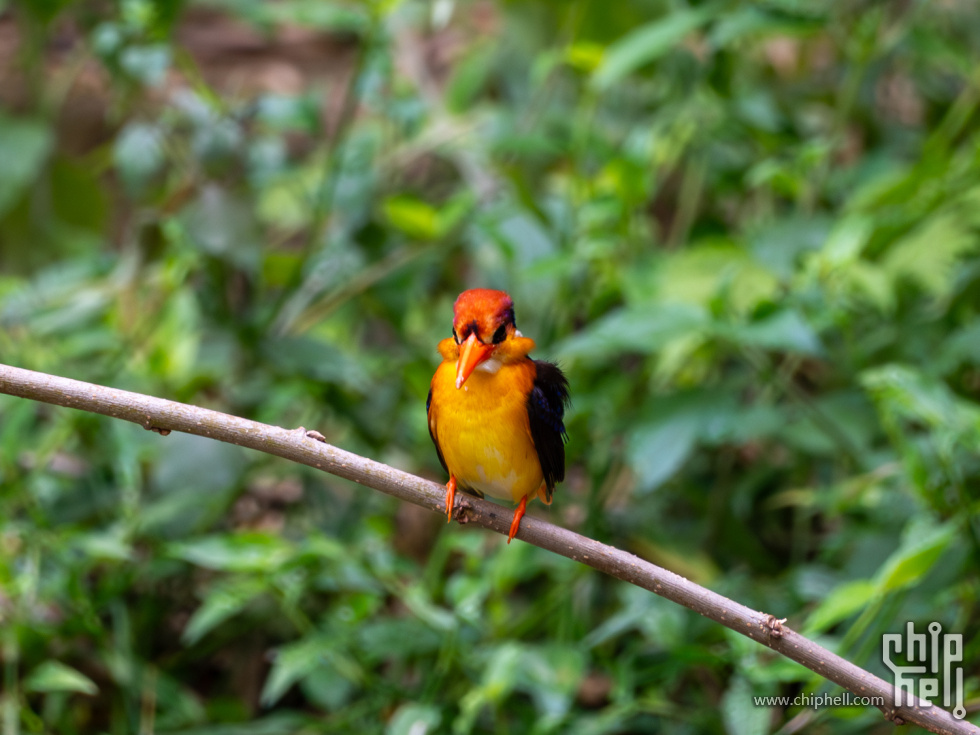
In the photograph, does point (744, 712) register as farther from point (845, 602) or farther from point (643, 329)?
point (643, 329)

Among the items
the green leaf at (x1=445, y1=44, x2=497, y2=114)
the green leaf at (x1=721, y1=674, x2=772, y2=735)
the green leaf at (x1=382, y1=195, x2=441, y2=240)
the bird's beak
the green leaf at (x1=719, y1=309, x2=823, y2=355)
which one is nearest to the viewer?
the bird's beak

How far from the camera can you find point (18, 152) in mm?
4246

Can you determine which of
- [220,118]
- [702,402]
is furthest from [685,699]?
[220,118]

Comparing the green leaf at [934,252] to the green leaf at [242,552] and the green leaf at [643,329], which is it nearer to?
the green leaf at [643,329]

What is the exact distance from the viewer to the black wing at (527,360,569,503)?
2127 mm

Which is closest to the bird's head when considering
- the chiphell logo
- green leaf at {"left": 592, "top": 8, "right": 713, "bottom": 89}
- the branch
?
the branch

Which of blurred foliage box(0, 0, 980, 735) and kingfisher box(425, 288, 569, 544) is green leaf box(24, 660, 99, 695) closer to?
blurred foliage box(0, 0, 980, 735)

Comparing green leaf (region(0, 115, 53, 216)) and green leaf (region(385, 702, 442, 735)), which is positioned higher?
green leaf (region(0, 115, 53, 216))

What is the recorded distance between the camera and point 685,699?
337 cm

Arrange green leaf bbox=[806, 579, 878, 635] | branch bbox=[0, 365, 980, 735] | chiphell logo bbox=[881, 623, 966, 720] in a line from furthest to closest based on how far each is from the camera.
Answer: chiphell logo bbox=[881, 623, 966, 720]
green leaf bbox=[806, 579, 878, 635]
branch bbox=[0, 365, 980, 735]

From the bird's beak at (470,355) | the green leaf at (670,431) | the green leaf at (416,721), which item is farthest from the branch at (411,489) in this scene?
the green leaf at (670,431)

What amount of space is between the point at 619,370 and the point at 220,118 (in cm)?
166

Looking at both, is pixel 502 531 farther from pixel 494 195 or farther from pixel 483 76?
pixel 483 76

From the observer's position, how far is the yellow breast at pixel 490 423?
82.4 inches
